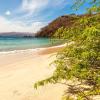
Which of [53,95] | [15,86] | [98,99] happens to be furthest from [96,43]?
[15,86]

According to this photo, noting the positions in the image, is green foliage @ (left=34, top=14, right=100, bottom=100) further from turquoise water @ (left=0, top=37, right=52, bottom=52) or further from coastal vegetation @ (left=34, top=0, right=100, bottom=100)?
turquoise water @ (left=0, top=37, right=52, bottom=52)

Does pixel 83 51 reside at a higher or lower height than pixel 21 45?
higher

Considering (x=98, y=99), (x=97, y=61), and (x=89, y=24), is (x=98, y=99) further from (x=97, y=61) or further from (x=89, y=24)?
(x=89, y=24)

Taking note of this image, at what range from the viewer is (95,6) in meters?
2.69

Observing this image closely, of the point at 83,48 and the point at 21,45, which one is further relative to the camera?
the point at 21,45

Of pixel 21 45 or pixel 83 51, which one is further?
pixel 21 45

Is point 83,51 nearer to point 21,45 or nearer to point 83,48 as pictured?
point 83,48

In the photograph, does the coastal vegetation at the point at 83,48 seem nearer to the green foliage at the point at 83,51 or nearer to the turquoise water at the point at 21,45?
the green foliage at the point at 83,51

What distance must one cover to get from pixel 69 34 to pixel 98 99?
206 centimetres

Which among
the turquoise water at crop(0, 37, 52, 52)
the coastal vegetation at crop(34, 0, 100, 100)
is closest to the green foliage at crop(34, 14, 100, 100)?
the coastal vegetation at crop(34, 0, 100, 100)

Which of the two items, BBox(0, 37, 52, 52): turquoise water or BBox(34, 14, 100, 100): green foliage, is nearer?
BBox(34, 14, 100, 100): green foliage

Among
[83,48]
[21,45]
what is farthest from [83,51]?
[21,45]

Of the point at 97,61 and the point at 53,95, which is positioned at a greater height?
the point at 97,61

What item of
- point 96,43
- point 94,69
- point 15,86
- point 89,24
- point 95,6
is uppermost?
point 95,6
